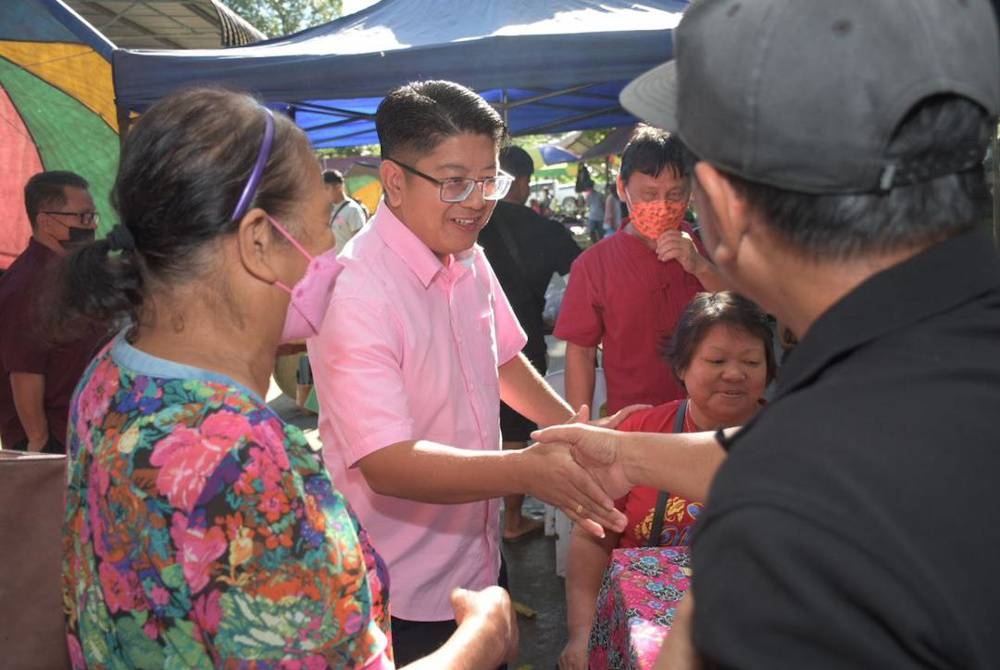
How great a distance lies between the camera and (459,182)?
245cm

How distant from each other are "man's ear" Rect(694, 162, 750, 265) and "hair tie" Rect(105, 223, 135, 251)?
2.86ft

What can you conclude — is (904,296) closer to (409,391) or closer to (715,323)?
(409,391)

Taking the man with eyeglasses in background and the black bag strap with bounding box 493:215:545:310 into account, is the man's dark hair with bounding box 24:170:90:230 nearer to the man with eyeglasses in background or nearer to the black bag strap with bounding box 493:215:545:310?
the man with eyeglasses in background

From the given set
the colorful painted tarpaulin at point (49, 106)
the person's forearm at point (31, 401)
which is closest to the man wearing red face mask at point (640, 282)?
the person's forearm at point (31, 401)

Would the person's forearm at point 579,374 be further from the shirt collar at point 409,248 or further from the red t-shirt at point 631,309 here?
the shirt collar at point 409,248

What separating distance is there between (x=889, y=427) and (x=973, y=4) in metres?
0.44

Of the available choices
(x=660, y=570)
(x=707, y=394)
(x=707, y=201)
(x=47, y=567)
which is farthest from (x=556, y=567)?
(x=707, y=201)

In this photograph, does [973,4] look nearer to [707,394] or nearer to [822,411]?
[822,411]

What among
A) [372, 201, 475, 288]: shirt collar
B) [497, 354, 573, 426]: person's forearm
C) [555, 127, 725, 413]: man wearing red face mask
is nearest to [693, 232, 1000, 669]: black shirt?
[372, 201, 475, 288]: shirt collar

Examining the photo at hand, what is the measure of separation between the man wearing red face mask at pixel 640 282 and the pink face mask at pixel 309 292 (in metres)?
2.04

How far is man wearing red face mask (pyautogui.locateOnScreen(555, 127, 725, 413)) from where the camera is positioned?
3.56 m

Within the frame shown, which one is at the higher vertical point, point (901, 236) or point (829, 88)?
point (829, 88)

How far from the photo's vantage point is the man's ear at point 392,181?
247 centimetres

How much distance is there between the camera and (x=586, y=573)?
2.67 metres
